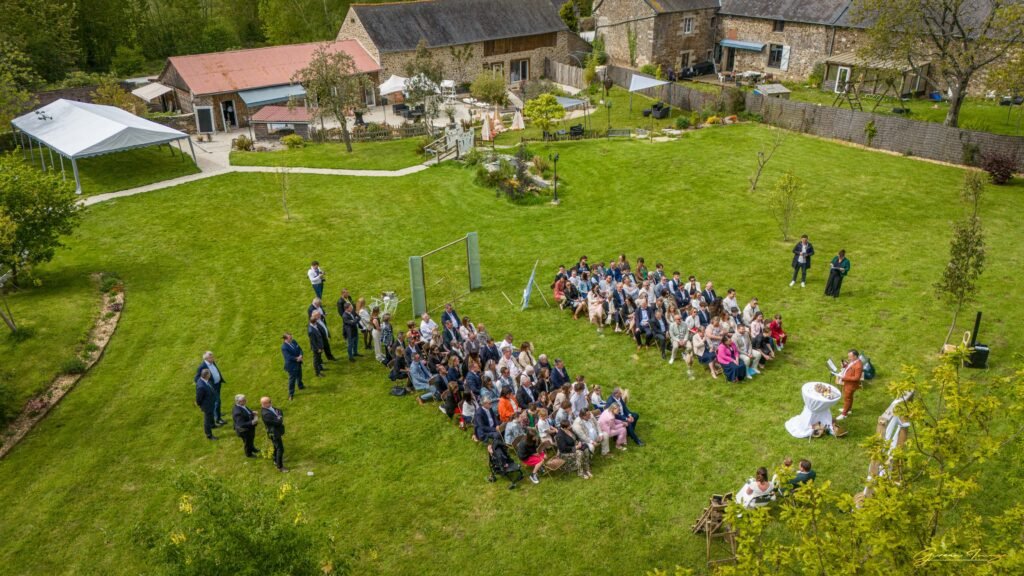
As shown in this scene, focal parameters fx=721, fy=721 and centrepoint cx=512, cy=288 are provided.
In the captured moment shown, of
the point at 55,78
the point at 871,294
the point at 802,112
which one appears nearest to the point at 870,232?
the point at 871,294

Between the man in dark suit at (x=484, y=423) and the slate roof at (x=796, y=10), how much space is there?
122 ft

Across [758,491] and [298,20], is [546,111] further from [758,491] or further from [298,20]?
[298,20]

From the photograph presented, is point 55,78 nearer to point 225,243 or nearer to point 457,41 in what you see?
point 457,41

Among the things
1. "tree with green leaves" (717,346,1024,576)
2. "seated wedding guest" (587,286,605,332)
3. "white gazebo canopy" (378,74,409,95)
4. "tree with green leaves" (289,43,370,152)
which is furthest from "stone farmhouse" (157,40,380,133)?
"tree with green leaves" (717,346,1024,576)

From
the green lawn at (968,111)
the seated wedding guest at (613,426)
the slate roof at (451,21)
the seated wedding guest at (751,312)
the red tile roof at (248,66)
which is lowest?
the seated wedding guest at (613,426)

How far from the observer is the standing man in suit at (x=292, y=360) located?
634 inches

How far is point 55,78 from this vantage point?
164 ft

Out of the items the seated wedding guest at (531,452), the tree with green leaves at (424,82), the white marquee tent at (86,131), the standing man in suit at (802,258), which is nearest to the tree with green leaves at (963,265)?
the standing man in suit at (802,258)

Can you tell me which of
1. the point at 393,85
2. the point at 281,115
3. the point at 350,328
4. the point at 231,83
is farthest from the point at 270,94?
the point at 350,328

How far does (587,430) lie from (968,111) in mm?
34170

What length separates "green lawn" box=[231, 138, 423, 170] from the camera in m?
33.0

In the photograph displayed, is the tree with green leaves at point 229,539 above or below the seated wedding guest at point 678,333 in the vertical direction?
above

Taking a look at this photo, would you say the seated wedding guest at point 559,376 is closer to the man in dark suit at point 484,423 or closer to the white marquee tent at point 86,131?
the man in dark suit at point 484,423

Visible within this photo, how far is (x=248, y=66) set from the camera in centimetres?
4391
